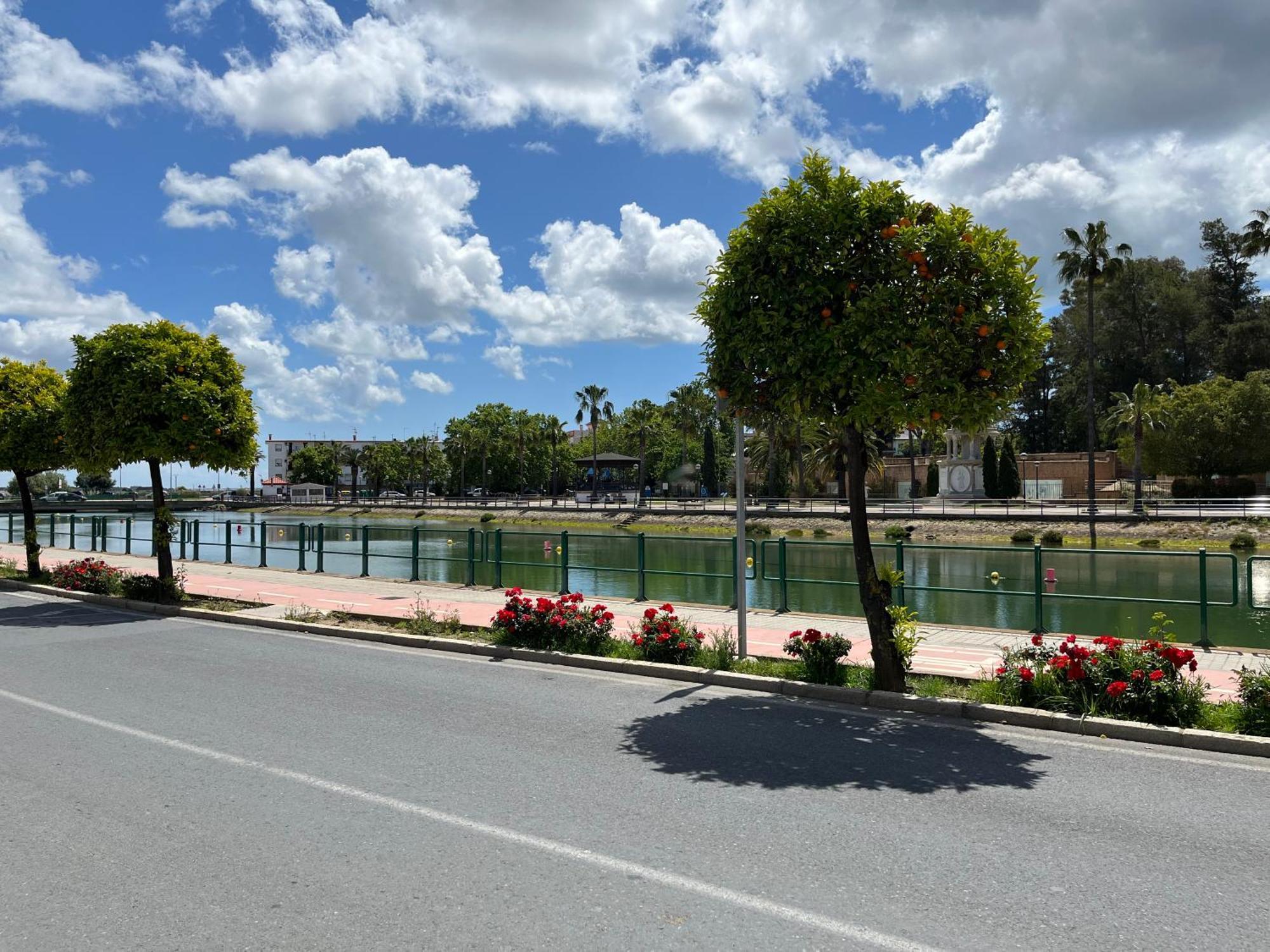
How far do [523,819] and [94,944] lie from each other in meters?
2.25

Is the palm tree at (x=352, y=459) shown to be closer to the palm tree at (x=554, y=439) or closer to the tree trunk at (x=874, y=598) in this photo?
the palm tree at (x=554, y=439)

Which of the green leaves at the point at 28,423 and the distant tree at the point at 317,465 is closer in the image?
the green leaves at the point at 28,423

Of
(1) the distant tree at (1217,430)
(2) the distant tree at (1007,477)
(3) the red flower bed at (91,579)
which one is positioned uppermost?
(1) the distant tree at (1217,430)

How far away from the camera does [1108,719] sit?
755 cm

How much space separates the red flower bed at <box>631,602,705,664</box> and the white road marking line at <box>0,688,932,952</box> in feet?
15.8

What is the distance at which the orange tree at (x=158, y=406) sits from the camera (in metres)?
15.8

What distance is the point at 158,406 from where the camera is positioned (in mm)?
15773

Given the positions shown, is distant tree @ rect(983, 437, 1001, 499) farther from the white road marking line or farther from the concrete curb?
the white road marking line

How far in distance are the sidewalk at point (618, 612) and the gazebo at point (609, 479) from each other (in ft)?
191

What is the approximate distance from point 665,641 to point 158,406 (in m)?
10.6

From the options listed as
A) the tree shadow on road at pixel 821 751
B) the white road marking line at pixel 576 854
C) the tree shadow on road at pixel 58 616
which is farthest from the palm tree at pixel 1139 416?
the white road marking line at pixel 576 854

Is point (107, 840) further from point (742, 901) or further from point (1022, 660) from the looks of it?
point (1022, 660)

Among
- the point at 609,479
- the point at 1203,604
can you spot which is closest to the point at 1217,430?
the point at 1203,604

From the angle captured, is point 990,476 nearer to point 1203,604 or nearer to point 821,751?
point 1203,604
